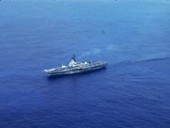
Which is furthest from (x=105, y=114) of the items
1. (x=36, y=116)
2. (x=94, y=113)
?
(x=36, y=116)

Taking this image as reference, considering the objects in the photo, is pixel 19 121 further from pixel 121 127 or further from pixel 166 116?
pixel 166 116

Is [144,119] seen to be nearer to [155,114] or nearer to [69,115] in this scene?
[155,114]

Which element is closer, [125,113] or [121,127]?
[121,127]

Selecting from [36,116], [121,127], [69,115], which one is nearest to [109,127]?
[121,127]

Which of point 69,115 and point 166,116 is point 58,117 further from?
point 166,116

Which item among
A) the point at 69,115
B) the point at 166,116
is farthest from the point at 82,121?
the point at 166,116

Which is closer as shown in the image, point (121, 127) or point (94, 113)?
point (121, 127)
